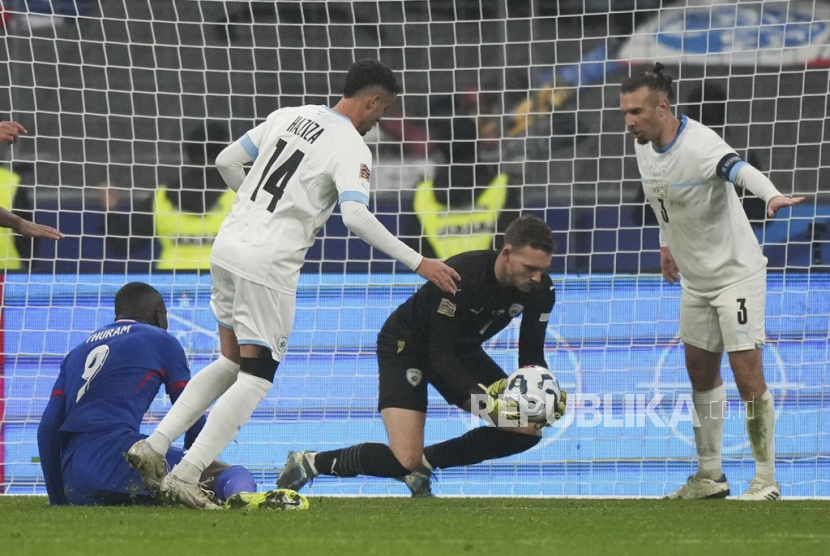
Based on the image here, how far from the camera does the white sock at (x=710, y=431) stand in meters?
5.01

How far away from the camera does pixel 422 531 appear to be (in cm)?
310

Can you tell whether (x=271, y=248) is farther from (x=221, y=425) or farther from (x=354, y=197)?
(x=221, y=425)

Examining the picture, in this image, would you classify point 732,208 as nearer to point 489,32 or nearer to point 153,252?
point 489,32

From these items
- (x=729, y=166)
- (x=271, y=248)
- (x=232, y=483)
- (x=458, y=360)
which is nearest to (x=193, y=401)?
(x=232, y=483)

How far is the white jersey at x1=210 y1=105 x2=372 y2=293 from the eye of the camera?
4.02 metres

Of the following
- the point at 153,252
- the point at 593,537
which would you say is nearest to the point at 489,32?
the point at 153,252

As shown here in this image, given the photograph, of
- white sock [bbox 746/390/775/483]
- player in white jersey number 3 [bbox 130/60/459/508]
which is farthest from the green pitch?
white sock [bbox 746/390/775/483]

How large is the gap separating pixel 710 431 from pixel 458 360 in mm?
1197

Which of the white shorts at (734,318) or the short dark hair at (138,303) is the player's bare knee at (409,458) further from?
the white shorts at (734,318)

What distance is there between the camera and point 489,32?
844 cm

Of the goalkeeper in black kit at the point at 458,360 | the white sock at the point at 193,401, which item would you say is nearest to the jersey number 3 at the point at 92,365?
the white sock at the point at 193,401

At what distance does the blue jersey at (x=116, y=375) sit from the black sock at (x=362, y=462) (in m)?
0.88

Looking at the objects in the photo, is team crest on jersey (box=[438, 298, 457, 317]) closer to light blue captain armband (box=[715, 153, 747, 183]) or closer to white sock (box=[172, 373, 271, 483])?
white sock (box=[172, 373, 271, 483])

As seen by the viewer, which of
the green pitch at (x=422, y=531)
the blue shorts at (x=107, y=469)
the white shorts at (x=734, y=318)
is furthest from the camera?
the white shorts at (x=734, y=318)
